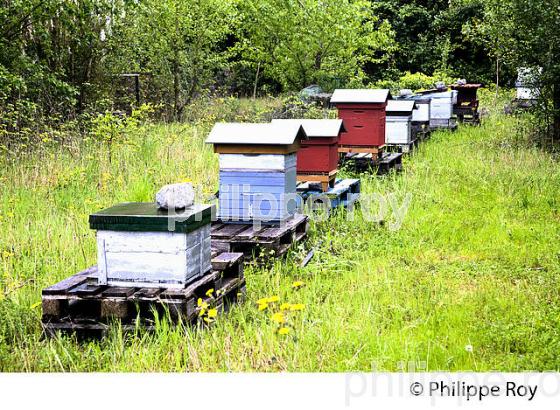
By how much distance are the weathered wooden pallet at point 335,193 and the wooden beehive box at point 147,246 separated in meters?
3.10

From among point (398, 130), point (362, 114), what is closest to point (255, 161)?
point (362, 114)

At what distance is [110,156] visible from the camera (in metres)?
9.00

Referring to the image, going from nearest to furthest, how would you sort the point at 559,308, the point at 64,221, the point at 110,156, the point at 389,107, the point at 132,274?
the point at 132,274 < the point at 559,308 < the point at 64,221 < the point at 110,156 < the point at 389,107

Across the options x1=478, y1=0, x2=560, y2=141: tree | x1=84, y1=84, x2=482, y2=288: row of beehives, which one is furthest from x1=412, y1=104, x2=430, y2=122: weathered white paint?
x1=84, y1=84, x2=482, y2=288: row of beehives

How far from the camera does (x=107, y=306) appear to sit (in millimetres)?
4125

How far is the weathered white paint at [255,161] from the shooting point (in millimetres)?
5992

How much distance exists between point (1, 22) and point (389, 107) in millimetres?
5658

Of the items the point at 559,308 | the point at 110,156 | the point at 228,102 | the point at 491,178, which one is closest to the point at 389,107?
the point at 491,178

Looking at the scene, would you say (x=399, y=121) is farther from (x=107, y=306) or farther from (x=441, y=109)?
(x=107, y=306)

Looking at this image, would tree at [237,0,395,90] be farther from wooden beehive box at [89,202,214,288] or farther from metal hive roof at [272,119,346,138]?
wooden beehive box at [89,202,214,288]

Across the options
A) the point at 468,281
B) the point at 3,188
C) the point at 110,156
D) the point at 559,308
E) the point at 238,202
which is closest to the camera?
the point at 559,308

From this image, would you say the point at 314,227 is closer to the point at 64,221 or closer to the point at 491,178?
the point at 64,221

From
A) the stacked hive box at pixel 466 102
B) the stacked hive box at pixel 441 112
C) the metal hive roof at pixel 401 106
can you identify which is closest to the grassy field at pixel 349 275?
the metal hive roof at pixel 401 106

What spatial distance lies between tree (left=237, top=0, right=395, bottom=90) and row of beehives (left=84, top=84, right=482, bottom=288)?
650 centimetres
